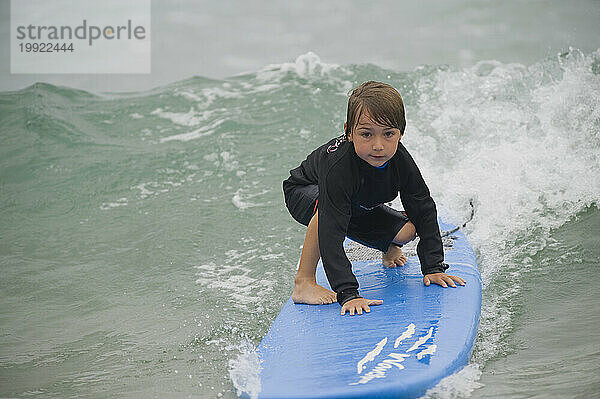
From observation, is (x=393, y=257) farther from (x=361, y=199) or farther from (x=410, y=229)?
(x=361, y=199)

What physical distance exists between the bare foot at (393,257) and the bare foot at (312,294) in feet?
1.26

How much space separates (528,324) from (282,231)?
191 centimetres

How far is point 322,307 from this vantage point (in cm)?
247

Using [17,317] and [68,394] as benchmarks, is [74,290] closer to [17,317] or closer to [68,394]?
[17,317]

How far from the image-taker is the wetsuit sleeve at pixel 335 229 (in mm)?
2369

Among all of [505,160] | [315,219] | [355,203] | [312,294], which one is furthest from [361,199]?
[505,160]

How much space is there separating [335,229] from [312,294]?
12.4 inches

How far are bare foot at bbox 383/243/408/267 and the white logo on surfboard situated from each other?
1.99 feet

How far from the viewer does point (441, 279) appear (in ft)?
8.48

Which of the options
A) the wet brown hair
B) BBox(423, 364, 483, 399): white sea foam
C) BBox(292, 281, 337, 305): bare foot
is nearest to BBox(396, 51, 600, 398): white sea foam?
BBox(423, 364, 483, 399): white sea foam

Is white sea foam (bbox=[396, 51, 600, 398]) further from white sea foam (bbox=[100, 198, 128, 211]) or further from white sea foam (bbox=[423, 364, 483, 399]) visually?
white sea foam (bbox=[100, 198, 128, 211])

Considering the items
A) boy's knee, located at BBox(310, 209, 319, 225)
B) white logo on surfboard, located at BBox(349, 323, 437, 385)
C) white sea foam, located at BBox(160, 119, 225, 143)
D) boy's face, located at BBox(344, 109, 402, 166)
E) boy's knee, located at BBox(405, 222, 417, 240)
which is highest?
boy's face, located at BBox(344, 109, 402, 166)

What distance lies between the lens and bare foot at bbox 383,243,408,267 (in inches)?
112

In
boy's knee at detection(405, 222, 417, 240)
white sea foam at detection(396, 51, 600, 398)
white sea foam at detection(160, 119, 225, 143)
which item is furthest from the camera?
white sea foam at detection(160, 119, 225, 143)
